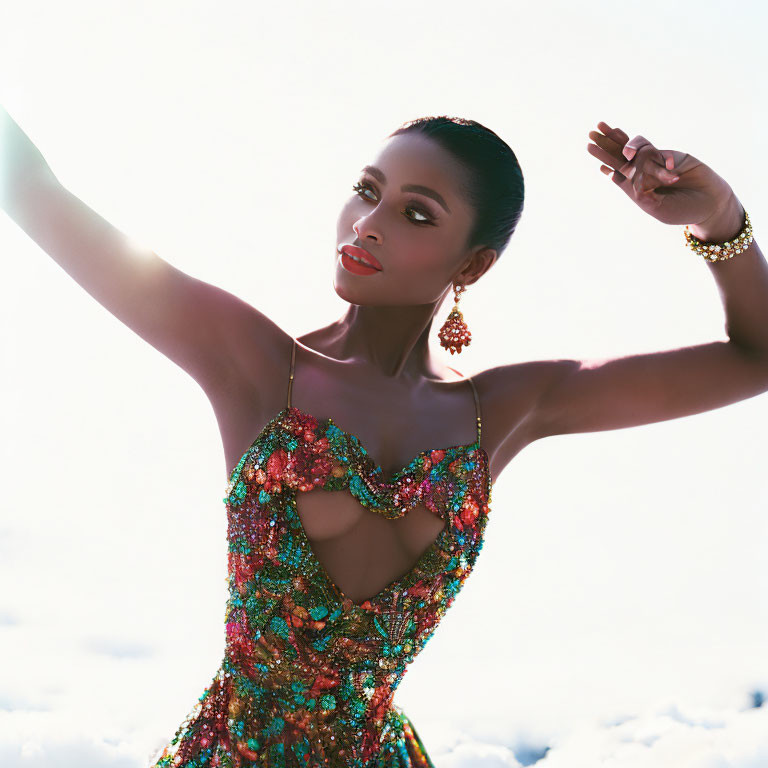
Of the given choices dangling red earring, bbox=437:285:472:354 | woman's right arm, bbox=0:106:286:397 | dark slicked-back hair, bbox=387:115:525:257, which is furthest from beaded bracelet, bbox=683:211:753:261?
woman's right arm, bbox=0:106:286:397

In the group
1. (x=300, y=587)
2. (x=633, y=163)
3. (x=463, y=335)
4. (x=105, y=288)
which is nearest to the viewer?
(x=105, y=288)

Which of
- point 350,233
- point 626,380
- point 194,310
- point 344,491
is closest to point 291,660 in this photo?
point 344,491

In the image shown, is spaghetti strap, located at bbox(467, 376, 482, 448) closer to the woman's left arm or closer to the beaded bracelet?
the woman's left arm

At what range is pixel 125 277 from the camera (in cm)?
186

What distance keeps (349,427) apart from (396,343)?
0.86 ft

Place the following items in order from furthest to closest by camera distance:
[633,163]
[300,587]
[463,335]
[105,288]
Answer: [463,335]
[633,163]
[300,587]
[105,288]

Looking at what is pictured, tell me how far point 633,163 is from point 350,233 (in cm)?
62

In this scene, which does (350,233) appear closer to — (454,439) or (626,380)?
(454,439)

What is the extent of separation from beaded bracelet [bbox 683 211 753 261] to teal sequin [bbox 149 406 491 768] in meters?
0.79

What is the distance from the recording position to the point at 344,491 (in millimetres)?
1997

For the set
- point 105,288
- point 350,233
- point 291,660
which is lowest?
point 291,660

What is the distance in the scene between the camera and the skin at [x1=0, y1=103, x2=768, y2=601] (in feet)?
6.12

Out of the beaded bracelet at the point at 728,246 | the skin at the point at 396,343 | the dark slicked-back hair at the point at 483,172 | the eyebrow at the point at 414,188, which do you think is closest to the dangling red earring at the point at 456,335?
the skin at the point at 396,343

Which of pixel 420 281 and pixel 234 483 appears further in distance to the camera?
pixel 420 281
